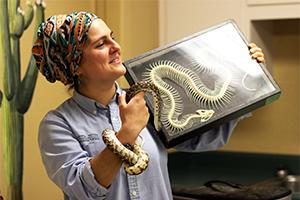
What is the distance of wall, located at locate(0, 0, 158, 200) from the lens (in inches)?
79.6

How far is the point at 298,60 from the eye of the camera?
263 centimetres

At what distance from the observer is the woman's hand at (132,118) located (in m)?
1.28

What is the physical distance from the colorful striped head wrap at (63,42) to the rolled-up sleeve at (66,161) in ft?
0.38

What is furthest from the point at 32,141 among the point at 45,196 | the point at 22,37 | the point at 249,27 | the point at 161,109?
the point at 249,27

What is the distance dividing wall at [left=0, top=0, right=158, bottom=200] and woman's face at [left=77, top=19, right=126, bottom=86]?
0.59 m

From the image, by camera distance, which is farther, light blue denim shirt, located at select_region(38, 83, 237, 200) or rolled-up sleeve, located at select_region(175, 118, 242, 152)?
rolled-up sleeve, located at select_region(175, 118, 242, 152)

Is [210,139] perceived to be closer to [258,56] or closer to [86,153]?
[258,56]

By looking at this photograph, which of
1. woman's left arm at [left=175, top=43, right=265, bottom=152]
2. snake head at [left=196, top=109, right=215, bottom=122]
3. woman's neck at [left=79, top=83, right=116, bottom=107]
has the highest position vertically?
woman's neck at [left=79, top=83, right=116, bottom=107]

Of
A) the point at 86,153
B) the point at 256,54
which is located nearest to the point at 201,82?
the point at 256,54

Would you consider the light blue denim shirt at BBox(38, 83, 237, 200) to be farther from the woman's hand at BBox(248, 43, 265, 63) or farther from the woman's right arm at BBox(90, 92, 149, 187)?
the woman's hand at BBox(248, 43, 265, 63)

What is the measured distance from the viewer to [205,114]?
1606mm

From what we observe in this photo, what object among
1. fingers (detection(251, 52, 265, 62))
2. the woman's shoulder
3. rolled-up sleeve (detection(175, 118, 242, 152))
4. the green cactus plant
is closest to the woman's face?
the woman's shoulder

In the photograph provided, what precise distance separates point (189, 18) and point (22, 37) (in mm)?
795

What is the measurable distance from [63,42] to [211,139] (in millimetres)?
520
